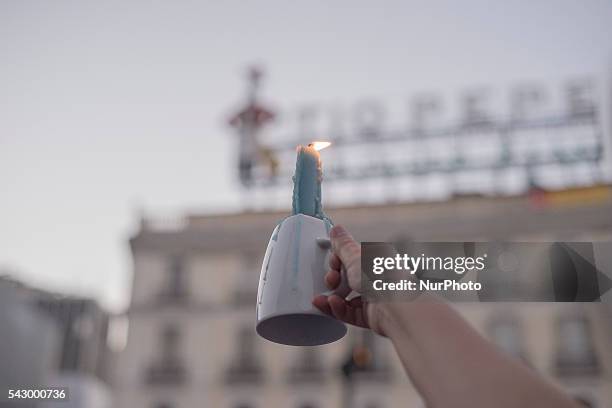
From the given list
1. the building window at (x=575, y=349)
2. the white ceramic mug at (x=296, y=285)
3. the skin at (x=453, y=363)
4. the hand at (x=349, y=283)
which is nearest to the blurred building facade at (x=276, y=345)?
the building window at (x=575, y=349)

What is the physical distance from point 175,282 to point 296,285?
25575 millimetres

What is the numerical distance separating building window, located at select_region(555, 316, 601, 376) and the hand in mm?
22569

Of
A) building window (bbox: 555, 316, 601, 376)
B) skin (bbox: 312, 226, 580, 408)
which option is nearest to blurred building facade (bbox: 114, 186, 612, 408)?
building window (bbox: 555, 316, 601, 376)

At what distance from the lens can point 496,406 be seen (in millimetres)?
1208

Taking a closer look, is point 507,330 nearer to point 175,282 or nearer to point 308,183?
point 175,282

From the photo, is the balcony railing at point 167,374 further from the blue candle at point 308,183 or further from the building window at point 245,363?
the blue candle at point 308,183

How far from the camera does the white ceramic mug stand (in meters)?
1.84

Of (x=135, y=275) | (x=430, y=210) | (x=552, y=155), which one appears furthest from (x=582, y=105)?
(x=135, y=275)

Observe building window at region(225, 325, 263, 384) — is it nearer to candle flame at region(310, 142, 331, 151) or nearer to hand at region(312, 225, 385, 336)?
candle flame at region(310, 142, 331, 151)

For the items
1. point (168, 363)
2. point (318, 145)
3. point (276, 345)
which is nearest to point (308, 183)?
point (318, 145)

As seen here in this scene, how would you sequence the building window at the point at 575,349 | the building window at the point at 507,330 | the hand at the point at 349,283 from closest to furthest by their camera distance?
the hand at the point at 349,283, the building window at the point at 575,349, the building window at the point at 507,330

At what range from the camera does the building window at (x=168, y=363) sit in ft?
83.2

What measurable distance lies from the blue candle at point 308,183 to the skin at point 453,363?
0.51 metres

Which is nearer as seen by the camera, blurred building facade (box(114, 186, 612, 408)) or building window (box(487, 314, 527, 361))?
blurred building facade (box(114, 186, 612, 408))
